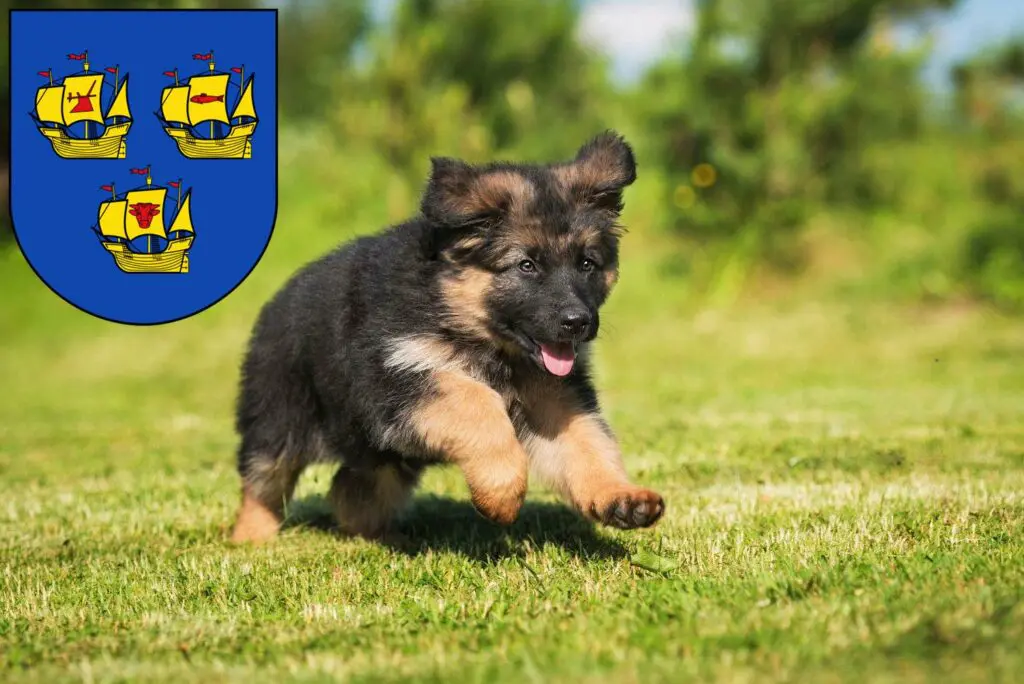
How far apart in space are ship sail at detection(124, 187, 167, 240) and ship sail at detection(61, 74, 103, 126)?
1.90 feet

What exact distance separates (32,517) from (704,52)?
1522cm

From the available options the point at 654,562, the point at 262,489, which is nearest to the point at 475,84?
the point at 262,489

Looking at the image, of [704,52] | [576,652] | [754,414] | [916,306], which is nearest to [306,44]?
[704,52]

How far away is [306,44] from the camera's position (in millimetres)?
34031

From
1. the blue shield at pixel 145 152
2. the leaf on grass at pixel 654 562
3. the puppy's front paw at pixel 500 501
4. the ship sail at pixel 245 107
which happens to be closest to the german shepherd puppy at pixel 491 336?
the puppy's front paw at pixel 500 501

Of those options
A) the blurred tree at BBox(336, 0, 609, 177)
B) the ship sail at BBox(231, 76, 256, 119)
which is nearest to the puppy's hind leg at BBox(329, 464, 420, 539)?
the ship sail at BBox(231, 76, 256, 119)

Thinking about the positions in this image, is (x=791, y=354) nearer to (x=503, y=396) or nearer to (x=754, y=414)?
(x=754, y=414)

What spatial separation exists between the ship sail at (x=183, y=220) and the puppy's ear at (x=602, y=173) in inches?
116

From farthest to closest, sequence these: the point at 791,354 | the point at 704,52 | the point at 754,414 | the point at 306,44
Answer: the point at 306,44 < the point at 704,52 < the point at 791,354 < the point at 754,414

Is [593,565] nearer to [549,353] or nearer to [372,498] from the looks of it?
[549,353]

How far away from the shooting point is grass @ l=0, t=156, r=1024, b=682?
3328mm

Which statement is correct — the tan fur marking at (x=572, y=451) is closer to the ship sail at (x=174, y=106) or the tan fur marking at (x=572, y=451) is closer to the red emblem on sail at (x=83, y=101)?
the ship sail at (x=174, y=106)

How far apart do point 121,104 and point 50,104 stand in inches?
16.8

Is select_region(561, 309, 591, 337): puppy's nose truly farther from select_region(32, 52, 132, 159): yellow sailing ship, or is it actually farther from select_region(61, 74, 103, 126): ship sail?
select_region(61, 74, 103, 126): ship sail
